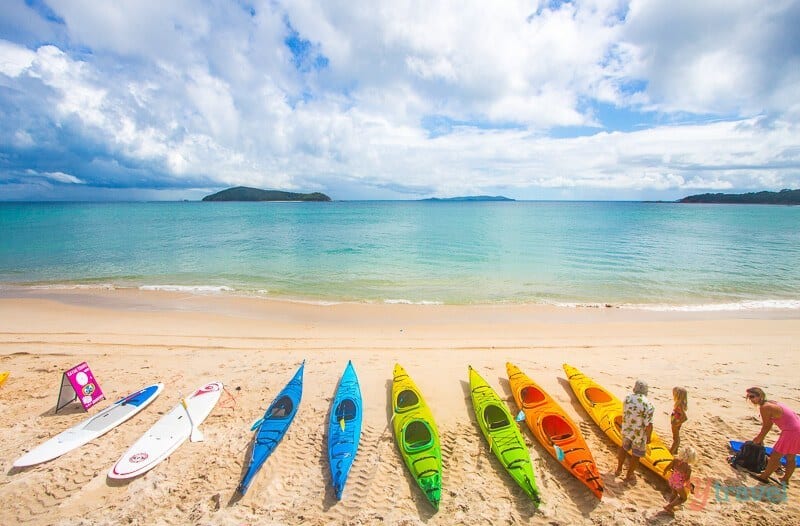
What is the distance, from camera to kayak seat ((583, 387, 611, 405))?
27.3ft

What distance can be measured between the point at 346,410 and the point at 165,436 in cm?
378

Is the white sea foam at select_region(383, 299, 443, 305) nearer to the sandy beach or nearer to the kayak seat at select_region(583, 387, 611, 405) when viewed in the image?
the sandy beach

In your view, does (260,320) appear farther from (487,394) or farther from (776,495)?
(776,495)

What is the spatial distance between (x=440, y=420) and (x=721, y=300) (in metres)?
19.2

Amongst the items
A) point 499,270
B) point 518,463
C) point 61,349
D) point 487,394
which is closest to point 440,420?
point 487,394

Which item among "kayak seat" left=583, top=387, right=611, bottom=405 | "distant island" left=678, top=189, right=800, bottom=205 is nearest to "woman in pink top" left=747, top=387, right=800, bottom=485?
"kayak seat" left=583, top=387, right=611, bottom=405

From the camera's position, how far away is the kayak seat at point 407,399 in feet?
26.8

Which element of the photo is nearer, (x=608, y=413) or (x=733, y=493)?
(x=733, y=493)

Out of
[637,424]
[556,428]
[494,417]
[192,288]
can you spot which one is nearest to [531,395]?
[556,428]

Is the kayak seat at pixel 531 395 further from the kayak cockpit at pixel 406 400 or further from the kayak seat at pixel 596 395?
the kayak cockpit at pixel 406 400

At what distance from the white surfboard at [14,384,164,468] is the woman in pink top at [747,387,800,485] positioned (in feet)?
41.3

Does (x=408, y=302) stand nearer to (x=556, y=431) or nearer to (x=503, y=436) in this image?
(x=503, y=436)

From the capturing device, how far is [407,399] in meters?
8.34

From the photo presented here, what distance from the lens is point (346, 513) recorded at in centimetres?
573
